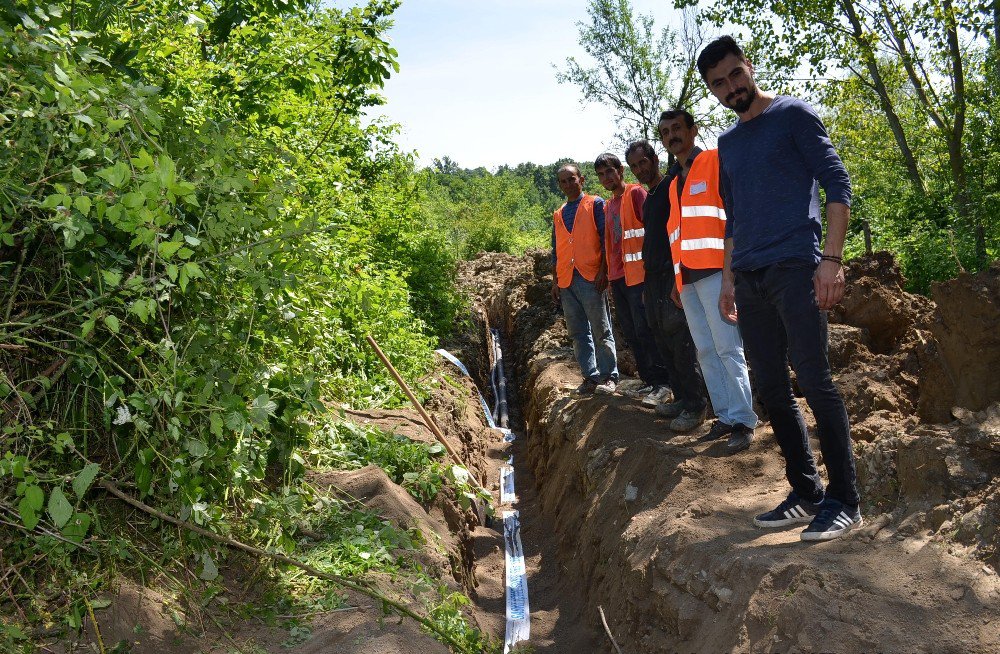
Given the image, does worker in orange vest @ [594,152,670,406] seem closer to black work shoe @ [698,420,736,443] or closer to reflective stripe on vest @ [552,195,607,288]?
reflective stripe on vest @ [552,195,607,288]

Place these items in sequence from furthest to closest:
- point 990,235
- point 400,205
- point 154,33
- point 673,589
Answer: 1. point 400,205
2. point 990,235
3. point 154,33
4. point 673,589

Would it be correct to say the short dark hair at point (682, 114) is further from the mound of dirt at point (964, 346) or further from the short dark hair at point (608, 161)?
the mound of dirt at point (964, 346)

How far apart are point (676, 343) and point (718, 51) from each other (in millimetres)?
2755

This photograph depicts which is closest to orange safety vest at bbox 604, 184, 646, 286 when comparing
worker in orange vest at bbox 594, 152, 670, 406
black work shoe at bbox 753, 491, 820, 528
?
worker in orange vest at bbox 594, 152, 670, 406

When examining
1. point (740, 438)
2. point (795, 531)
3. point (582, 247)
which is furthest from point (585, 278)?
point (795, 531)

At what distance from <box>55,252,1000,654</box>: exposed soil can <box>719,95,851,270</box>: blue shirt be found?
104 cm

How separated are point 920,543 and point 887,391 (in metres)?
2.52

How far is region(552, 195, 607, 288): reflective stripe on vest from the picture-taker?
7.60 metres

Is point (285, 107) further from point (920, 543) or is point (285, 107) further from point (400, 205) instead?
point (400, 205)

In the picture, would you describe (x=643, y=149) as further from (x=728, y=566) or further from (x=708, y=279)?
(x=728, y=566)

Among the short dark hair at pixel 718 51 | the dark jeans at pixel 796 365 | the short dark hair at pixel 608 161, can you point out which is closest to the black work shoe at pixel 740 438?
the dark jeans at pixel 796 365

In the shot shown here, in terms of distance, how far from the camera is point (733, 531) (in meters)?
3.97

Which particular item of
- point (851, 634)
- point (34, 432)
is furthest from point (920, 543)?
point (34, 432)

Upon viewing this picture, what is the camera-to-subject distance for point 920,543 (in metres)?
3.03
